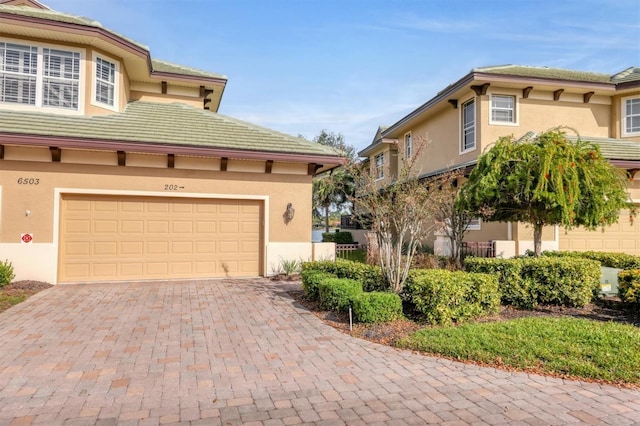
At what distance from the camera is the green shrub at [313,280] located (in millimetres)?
7980

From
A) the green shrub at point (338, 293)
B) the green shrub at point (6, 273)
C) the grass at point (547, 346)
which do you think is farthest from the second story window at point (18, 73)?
the grass at point (547, 346)

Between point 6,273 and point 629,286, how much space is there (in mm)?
13439

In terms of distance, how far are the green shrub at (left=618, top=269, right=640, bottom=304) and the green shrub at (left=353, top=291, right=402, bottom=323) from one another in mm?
4469

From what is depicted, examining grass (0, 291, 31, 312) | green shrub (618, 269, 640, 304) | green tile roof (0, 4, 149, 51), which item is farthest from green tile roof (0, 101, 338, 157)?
green shrub (618, 269, 640, 304)

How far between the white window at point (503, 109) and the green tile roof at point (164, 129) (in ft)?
23.9

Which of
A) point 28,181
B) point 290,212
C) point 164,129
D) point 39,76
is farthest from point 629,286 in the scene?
point 39,76

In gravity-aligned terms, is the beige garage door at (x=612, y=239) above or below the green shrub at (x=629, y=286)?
above

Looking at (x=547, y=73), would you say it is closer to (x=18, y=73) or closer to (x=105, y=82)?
(x=105, y=82)

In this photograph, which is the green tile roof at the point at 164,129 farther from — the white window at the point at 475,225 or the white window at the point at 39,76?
the white window at the point at 475,225

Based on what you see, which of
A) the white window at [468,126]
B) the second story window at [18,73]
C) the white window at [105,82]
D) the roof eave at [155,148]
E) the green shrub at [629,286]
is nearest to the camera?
the green shrub at [629,286]

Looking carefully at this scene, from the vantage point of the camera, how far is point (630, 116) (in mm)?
16188

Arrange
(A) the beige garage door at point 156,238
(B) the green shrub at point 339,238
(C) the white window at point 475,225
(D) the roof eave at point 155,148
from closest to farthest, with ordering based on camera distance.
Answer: (D) the roof eave at point 155,148 → (A) the beige garage door at point 156,238 → (C) the white window at point 475,225 → (B) the green shrub at point 339,238

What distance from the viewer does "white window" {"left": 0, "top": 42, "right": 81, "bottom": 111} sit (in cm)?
→ 1070

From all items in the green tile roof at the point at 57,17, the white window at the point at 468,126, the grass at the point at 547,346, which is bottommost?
the grass at the point at 547,346
